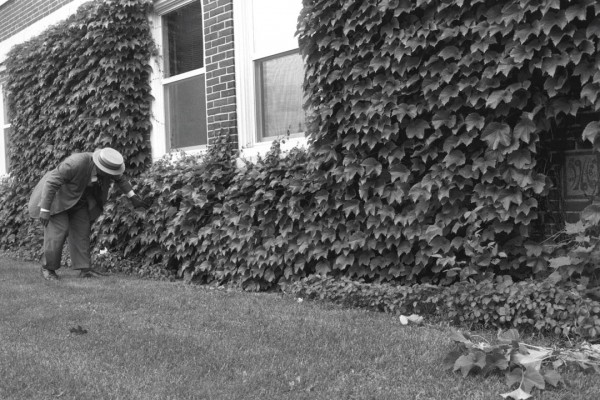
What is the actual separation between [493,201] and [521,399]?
201 centimetres

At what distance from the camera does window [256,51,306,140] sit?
671cm

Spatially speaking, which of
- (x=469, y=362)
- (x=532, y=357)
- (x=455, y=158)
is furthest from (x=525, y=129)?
(x=469, y=362)

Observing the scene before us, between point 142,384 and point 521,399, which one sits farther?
point 142,384

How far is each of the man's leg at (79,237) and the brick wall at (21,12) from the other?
437 cm

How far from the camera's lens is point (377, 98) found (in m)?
5.25

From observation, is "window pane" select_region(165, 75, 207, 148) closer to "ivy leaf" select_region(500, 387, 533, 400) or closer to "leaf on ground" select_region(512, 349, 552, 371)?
"leaf on ground" select_region(512, 349, 552, 371)

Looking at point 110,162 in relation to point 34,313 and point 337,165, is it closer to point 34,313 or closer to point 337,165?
point 34,313

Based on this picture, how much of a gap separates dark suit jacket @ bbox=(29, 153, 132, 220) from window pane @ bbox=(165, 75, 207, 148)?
112 cm

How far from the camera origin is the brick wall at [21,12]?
10906mm

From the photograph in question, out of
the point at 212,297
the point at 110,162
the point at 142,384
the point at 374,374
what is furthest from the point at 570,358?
the point at 110,162

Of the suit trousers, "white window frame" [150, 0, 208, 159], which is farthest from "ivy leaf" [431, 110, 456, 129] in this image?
the suit trousers

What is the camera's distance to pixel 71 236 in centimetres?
770

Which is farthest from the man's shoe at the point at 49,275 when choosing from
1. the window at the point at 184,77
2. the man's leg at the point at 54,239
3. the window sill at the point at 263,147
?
the window sill at the point at 263,147

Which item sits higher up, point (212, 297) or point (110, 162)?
point (110, 162)
